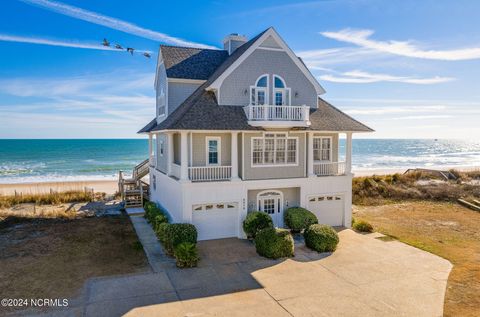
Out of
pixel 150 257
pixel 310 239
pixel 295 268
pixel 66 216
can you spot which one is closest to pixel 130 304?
pixel 150 257

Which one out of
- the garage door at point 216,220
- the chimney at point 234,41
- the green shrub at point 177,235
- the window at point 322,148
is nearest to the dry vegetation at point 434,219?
the window at point 322,148

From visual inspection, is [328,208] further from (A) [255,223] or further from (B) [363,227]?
(A) [255,223]

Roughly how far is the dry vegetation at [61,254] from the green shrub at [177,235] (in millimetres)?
1200

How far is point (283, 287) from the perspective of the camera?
1202cm

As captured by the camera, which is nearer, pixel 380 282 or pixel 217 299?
pixel 217 299

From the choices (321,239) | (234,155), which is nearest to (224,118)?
(234,155)

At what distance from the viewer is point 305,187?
18641 mm

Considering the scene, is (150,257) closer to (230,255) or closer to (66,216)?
(230,255)

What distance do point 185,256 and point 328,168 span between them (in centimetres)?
991

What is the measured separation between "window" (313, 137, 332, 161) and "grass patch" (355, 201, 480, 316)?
4948mm

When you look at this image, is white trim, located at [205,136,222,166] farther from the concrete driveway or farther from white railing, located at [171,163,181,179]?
the concrete driveway

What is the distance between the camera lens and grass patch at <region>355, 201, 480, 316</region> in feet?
37.8

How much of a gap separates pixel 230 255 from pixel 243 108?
729 cm

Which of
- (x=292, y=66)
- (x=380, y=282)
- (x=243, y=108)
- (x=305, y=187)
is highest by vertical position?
(x=292, y=66)
